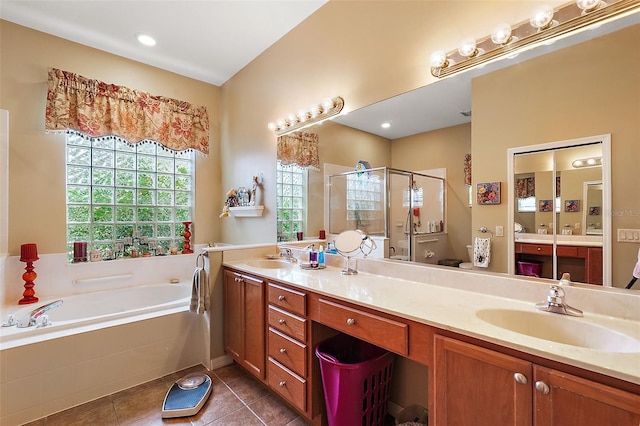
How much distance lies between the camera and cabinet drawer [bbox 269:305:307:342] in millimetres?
1657

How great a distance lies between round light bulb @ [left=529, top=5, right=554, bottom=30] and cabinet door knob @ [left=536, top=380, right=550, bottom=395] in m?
1.40

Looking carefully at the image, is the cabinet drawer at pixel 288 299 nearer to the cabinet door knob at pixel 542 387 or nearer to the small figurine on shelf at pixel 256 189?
the cabinet door knob at pixel 542 387

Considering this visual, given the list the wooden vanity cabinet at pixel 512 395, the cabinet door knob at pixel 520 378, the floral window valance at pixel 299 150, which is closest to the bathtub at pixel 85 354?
the floral window valance at pixel 299 150

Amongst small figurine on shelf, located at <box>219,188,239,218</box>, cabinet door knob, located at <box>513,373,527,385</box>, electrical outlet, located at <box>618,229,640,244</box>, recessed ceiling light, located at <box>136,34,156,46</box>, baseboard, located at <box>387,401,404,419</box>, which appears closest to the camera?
cabinet door knob, located at <box>513,373,527,385</box>

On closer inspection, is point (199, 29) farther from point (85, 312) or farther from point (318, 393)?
point (318, 393)

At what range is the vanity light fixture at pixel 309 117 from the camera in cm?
224

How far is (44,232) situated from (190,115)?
6.04 feet

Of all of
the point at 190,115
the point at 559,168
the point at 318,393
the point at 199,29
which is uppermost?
the point at 199,29

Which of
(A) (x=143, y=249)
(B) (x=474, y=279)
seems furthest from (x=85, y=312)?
(B) (x=474, y=279)

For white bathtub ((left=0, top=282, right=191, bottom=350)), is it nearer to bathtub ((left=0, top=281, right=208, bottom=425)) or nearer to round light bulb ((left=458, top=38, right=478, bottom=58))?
bathtub ((left=0, top=281, right=208, bottom=425))

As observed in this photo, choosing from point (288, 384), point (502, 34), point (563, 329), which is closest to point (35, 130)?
point (288, 384)

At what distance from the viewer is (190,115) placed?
11.2 feet

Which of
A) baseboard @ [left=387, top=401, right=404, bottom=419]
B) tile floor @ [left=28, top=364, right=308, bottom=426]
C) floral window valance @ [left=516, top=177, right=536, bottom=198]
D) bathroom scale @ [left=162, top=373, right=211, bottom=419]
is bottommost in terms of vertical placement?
tile floor @ [left=28, top=364, right=308, bottom=426]

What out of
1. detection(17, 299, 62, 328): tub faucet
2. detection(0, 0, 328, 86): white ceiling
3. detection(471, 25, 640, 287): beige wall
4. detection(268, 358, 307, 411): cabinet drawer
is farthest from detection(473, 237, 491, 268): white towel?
detection(17, 299, 62, 328): tub faucet
